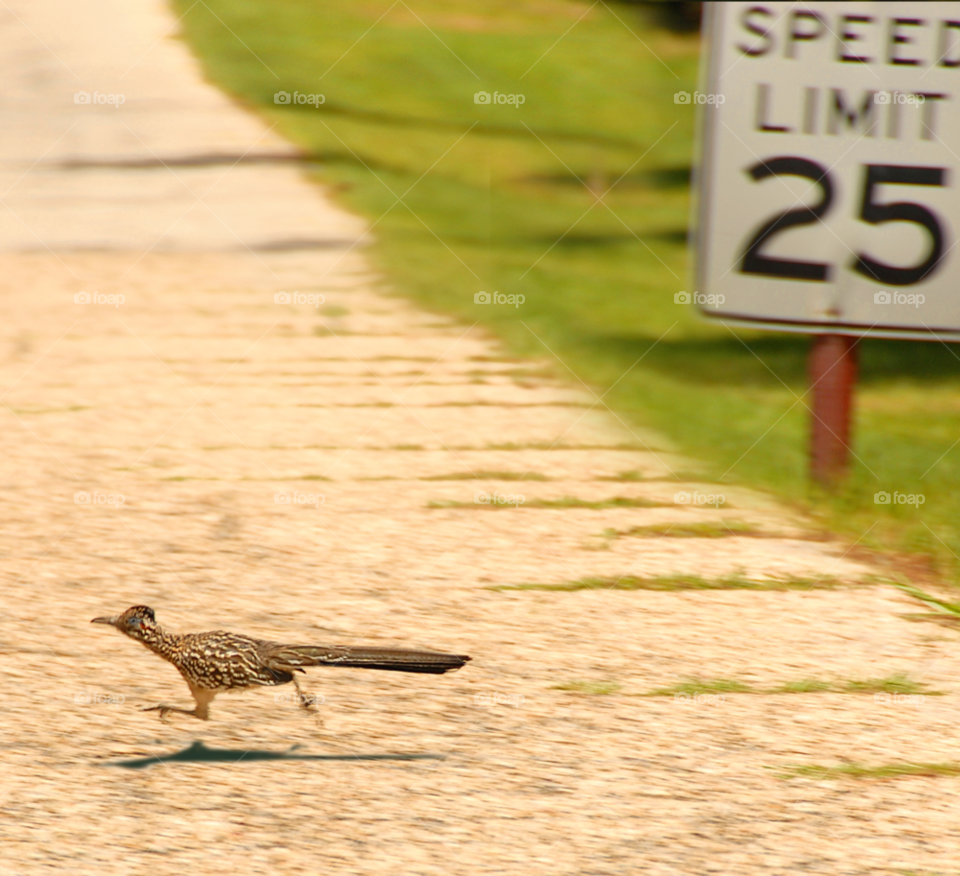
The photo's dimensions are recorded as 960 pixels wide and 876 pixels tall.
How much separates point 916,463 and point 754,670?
2.16 metres

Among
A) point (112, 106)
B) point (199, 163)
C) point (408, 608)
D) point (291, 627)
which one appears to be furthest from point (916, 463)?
point (112, 106)

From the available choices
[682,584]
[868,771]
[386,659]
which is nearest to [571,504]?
[682,584]

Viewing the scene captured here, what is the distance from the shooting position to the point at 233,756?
258cm

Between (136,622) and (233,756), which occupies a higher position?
(136,622)

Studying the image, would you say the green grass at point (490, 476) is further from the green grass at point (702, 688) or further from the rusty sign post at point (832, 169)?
the green grass at point (702, 688)

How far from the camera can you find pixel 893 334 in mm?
4160

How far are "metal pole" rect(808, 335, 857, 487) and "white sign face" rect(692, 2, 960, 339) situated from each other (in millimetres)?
126

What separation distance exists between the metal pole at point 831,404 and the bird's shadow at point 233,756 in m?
2.34

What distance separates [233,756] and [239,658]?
231mm

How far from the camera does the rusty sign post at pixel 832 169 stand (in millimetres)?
4090

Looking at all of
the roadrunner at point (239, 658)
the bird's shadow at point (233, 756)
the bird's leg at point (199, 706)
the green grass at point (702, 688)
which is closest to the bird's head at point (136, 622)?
the roadrunner at point (239, 658)

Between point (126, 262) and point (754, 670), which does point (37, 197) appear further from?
point (754, 670)

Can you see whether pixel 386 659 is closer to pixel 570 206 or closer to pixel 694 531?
pixel 694 531

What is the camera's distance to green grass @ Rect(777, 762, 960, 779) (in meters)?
2.62
